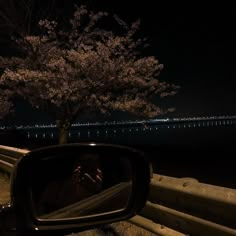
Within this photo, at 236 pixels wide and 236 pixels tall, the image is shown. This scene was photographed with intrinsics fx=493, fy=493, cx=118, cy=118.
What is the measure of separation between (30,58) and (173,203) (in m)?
18.3

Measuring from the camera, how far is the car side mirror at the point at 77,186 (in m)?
2.08

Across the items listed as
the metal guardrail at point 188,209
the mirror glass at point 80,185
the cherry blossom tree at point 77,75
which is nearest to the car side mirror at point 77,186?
the mirror glass at point 80,185

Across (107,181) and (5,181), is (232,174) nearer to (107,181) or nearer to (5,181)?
(5,181)

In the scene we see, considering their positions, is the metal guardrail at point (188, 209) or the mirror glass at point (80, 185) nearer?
the mirror glass at point (80, 185)

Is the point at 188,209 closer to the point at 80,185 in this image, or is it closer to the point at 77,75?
the point at 80,185

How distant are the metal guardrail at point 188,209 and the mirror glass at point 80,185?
1.98m

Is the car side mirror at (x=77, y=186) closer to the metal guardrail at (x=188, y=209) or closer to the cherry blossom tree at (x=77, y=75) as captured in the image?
the metal guardrail at (x=188, y=209)

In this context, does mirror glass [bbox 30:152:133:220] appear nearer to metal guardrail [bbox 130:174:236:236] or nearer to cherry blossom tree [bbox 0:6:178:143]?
metal guardrail [bbox 130:174:236:236]

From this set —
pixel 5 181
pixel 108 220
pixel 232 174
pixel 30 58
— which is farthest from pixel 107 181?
pixel 232 174

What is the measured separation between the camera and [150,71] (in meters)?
24.8

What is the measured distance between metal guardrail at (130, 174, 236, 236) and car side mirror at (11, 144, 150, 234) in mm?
2034

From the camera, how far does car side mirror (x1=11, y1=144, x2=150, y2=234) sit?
2.08 m

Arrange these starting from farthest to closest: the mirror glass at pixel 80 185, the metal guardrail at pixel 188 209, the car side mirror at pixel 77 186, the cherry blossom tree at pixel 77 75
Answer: the cherry blossom tree at pixel 77 75
the metal guardrail at pixel 188 209
the mirror glass at pixel 80 185
the car side mirror at pixel 77 186

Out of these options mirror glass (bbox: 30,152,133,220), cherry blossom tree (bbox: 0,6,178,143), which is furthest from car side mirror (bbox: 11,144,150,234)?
cherry blossom tree (bbox: 0,6,178,143)
